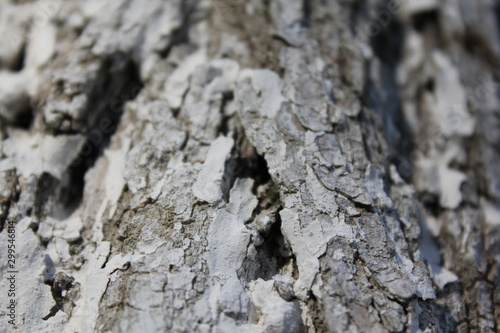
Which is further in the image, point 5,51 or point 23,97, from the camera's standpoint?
point 5,51

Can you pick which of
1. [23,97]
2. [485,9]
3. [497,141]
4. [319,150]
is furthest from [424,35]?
[23,97]

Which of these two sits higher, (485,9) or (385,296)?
(485,9)

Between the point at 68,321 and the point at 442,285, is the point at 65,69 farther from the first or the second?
the point at 442,285

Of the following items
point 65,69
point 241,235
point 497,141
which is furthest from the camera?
point 497,141

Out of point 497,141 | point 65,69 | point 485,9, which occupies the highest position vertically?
point 485,9

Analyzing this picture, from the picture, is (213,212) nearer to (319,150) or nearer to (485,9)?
(319,150)

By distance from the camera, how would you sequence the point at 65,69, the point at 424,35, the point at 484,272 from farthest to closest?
the point at 424,35
the point at 65,69
the point at 484,272

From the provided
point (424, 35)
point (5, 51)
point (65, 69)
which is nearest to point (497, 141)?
point (424, 35)
